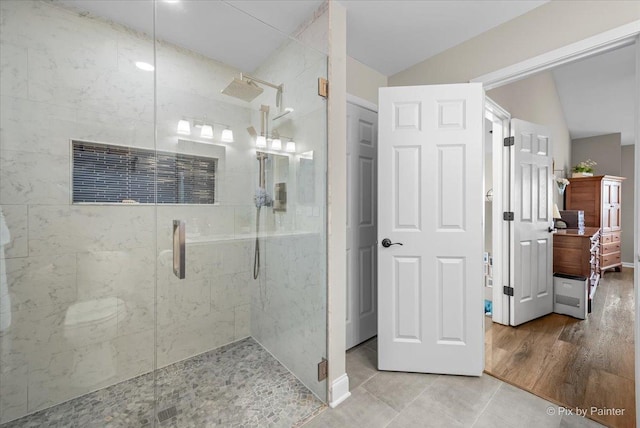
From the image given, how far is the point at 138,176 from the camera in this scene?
1.50 meters

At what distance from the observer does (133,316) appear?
152cm

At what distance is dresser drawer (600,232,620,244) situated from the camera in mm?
4379

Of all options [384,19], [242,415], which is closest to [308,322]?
[242,415]

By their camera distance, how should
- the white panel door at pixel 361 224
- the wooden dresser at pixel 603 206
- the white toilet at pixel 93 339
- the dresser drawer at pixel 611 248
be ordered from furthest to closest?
the dresser drawer at pixel 611 248, the wooden dresser at pixel 603 206, the white panel door at pixel 361 224, the white toilet at pixel 93 339

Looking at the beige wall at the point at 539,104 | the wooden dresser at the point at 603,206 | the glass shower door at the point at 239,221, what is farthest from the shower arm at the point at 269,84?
the wooden dresser at the point at 603,206

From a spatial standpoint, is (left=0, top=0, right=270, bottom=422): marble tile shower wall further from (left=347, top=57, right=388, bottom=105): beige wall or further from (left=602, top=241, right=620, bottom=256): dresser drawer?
(left=602, top=241, right=620, bottom=256): dresser drawer

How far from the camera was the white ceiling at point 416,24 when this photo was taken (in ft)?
5.86

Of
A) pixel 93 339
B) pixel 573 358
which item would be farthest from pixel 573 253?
pixel 93 339

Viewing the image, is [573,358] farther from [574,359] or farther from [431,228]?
[431,228]

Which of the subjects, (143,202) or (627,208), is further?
(627,208)

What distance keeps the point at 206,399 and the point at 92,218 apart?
1.22 m

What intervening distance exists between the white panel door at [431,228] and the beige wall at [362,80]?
0.49 m

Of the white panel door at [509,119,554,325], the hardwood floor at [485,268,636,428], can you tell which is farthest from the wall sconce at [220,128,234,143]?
the white panel door at [509,119,554,325]

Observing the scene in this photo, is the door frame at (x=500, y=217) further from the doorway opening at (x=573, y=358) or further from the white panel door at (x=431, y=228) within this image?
the white panel door at (x=431, y=228)
